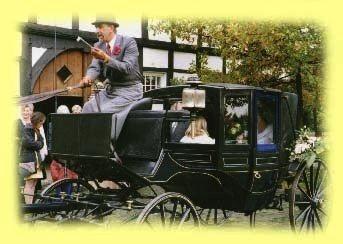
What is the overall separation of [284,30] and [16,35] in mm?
A: 5142

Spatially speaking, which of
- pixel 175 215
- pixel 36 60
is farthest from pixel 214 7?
pixel 175 215

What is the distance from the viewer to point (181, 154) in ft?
16.1

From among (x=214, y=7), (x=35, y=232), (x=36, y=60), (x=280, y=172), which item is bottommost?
(x=35, y=232)

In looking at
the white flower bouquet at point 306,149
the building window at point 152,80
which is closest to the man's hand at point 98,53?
the white flower bouquet at point 306,149

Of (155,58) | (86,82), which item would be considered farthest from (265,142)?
(155,58)

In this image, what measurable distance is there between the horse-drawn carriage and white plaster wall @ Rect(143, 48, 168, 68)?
8059 millimetres

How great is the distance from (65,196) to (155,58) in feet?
29.6

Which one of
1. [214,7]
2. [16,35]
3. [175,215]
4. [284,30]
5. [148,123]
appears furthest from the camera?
[214,7]

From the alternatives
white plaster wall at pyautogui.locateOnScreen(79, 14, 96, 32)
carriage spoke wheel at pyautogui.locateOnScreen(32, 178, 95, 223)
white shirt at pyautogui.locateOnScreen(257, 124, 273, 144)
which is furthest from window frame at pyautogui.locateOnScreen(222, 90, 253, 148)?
white plaster wall at pyautogui.locateOnScreen(79, 14, 96, 32)

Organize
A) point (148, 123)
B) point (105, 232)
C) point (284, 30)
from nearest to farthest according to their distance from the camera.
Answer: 1. point (105, 232)
2. point (148, 123)
3. point (284, 30)

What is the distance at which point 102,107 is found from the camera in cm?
504

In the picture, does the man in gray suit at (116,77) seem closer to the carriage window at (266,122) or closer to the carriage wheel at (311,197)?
the carriage window at (266,122)

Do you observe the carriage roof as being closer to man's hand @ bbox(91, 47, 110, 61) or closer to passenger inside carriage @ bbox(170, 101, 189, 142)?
passenger inside carriage @ bbox(170, 101, 189, 142)

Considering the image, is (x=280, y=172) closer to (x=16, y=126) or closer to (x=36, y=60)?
(x=16, y=126)
